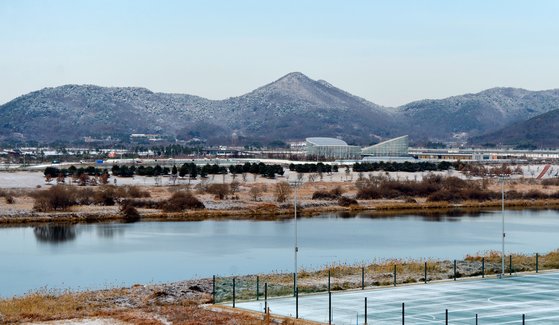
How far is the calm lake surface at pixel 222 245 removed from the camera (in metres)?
40.9

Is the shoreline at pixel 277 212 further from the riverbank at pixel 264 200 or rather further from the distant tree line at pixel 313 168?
the distant tree line at pixel 313 168

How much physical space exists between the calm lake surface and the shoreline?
11.7 ft

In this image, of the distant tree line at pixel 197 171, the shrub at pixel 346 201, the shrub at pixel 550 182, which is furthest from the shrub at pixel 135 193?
the shrub at pixel 550 182

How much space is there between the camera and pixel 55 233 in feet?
189

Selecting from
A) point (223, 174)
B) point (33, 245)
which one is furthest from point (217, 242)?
point (223, 174)

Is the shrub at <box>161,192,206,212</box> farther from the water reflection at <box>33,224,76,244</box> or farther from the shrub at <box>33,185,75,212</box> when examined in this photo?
the water reflection at <box>33,224,76,244</box>

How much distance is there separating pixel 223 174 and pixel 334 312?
7951 centimetres

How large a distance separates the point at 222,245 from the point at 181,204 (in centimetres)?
2104

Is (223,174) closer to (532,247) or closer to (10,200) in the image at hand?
(10,200)

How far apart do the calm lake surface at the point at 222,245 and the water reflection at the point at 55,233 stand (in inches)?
2.3

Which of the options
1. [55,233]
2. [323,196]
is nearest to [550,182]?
[323,196]

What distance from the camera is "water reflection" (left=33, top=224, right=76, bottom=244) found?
54175 mm

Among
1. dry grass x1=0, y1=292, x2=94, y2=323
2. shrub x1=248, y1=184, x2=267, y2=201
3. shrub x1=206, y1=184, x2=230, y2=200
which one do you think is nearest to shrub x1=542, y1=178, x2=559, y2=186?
shrub x1=248, y1=184, x2=267, y2=201

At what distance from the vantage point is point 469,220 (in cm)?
6712
